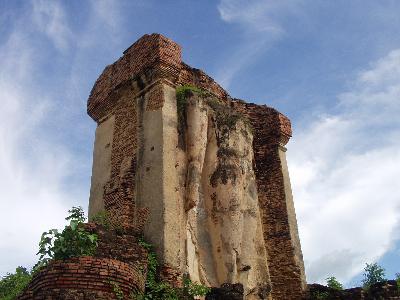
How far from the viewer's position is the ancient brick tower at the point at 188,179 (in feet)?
32.1

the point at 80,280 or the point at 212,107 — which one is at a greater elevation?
the point at 212,107

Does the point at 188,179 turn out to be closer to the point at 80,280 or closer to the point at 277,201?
the point at 277,201

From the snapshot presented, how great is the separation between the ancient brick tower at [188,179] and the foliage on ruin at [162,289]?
0.66 feet

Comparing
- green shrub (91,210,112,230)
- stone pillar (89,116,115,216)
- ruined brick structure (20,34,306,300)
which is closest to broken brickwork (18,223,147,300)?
ruined brick structure (20,34,306,300)

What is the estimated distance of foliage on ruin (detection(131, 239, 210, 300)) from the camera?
8.21m

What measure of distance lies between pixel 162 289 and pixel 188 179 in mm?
2603

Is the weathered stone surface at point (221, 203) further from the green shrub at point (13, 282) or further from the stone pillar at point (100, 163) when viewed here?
the green shrub at point (13, 282)

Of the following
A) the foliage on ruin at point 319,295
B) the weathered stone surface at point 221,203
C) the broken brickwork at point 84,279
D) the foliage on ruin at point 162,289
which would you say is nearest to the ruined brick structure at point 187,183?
the weathered stone surface at point 221,203

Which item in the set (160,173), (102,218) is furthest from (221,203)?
(102,218)

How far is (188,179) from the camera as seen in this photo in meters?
10.3

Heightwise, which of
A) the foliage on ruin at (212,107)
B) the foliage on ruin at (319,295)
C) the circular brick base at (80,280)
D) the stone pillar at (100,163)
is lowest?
the circular brick base at (80,280)

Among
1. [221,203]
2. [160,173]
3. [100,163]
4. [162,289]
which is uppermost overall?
Result: [100,163]

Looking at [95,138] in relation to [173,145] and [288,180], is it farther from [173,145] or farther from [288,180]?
[288,180]

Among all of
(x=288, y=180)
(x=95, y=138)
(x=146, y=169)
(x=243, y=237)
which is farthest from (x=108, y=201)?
(x=288, y=180)
